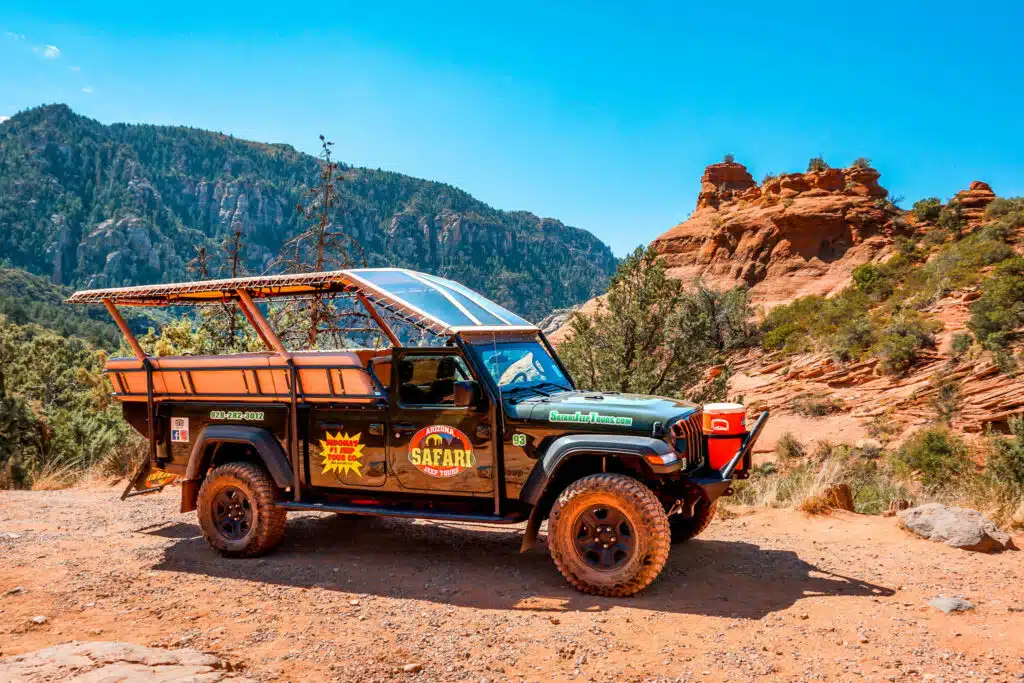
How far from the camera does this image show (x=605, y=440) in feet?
18.2

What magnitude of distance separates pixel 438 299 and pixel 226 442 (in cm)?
258

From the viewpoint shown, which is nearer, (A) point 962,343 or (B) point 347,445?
(B) point 347,445

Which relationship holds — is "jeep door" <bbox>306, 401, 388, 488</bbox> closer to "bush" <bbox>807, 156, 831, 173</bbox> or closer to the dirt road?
the dirt road

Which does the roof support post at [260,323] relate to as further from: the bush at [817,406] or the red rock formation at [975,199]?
the red rock formation at [975,199]

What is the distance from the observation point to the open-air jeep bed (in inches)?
222

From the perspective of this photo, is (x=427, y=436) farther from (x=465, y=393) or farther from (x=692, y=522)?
(x=692, y=522)

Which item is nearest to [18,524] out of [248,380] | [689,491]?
[248,380]

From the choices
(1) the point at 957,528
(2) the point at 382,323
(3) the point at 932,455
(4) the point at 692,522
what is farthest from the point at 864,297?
(2) the point at 382,323

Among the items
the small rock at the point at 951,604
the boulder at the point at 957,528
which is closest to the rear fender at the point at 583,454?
the small rock at the point at 951,604

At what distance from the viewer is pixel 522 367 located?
674 cm

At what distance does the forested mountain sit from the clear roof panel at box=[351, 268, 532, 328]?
9671 centimetres

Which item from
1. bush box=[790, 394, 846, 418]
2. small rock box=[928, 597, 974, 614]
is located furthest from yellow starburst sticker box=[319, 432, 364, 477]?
bush box=[790, 394, 846, 418]

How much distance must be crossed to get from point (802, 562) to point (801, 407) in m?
21.2

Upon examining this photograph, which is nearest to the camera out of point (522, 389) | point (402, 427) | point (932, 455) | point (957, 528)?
point (402, 427)
